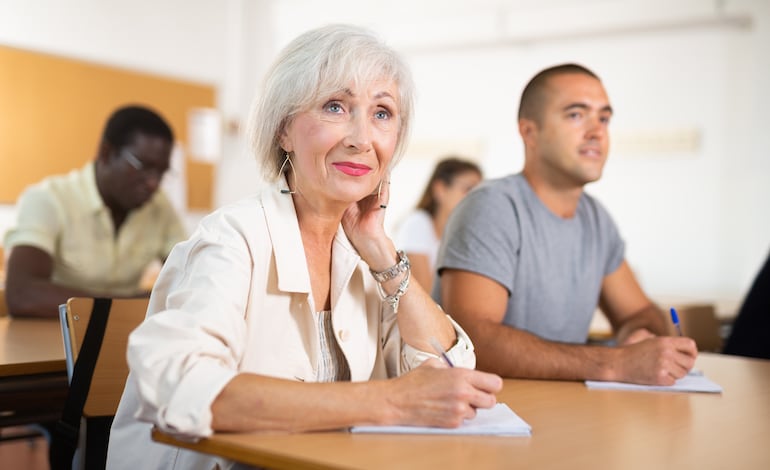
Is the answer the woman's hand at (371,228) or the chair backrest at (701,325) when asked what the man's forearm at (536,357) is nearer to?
the woman's hand at (371,228)

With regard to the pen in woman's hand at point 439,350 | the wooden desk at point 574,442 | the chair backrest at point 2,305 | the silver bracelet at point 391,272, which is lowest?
the chair backrest at point 2,305

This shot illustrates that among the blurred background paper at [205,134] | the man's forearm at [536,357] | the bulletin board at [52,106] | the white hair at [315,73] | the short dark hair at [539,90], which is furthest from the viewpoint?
the blurred background paper at [205,134]

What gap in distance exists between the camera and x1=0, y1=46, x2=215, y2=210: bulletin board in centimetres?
565

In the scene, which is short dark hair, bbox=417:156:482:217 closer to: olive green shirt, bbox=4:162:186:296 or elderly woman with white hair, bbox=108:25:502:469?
olive green shirt, bbox=4:162:186:296

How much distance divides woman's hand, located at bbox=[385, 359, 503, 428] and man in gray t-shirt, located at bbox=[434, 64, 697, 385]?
2.25 feet

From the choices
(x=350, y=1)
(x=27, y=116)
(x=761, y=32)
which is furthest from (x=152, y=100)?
(x=761, y=32)

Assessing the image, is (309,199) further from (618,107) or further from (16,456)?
(618,107)

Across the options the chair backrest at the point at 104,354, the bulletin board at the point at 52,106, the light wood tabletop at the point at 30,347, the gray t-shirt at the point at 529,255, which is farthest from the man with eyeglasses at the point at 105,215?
the bulletin board at the point at 52,106

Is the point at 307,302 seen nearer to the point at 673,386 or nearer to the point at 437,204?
the point at 673,386

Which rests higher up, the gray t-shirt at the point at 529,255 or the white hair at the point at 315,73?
the white hair at the point at 315,73

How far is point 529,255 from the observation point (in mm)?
2357

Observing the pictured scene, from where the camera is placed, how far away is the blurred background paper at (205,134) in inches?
262

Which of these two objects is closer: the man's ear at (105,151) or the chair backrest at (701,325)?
the chair backrest at (701,325)

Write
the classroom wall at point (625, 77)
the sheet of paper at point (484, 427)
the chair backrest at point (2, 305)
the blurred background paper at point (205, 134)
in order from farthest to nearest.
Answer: the blurred background paper at point (205, 134), the classroom wall at point (625, 77), the chair backrest at point (2, 305), the sheet of paper at point (484, 427)
